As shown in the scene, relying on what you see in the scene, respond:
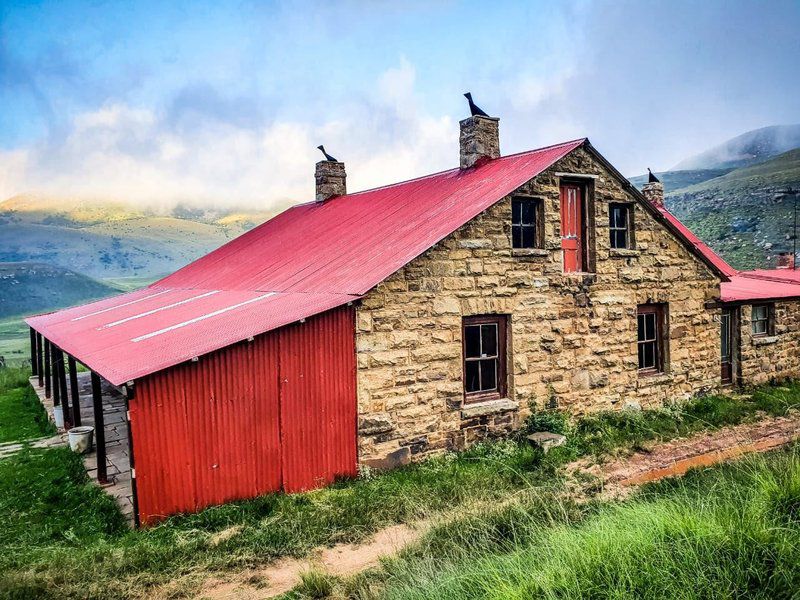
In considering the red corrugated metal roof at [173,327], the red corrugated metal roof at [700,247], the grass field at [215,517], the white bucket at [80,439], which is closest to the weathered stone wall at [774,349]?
the red corrugated metal roof at [700,247]

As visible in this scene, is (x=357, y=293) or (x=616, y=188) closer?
(x=357, y=293)

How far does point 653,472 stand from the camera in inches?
361

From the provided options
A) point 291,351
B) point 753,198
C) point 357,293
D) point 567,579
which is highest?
point 753,198

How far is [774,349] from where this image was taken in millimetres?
15805

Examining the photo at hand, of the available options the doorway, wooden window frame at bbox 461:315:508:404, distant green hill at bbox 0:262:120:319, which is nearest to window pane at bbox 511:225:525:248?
wooden window frame at bbox 461:315:508:404

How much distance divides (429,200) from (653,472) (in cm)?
734

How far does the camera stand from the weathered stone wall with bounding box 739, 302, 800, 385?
49.7 ft

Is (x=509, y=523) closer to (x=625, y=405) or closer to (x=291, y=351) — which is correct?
(x=291, y=351)

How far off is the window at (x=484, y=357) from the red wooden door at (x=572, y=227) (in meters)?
2.19

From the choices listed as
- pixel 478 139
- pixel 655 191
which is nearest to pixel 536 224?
pixel 478 139

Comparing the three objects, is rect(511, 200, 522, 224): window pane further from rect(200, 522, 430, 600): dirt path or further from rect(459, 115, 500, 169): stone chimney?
rect(200, 522, 430, 600): dirt path

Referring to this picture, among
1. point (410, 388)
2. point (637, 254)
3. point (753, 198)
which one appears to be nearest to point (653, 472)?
point (410, 388)

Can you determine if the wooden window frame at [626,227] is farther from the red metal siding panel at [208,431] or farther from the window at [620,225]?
the red metal siding panel at [208,431]

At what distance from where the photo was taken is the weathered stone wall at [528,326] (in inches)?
372
